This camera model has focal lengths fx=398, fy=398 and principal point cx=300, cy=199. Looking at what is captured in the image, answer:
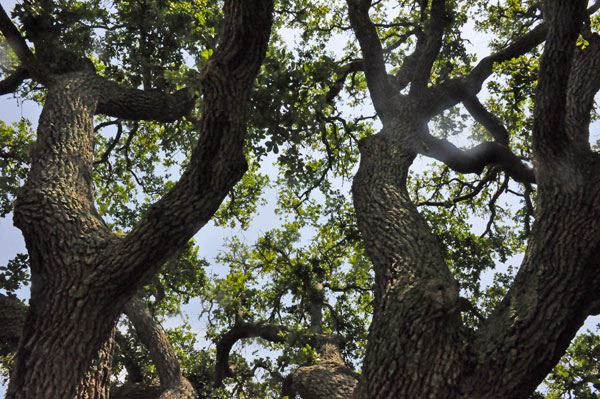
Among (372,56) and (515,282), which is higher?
(372,56)

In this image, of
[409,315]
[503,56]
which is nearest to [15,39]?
[409,315]

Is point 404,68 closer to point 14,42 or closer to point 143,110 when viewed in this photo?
point 143,110

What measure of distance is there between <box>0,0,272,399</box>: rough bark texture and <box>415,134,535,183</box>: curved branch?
3.63m

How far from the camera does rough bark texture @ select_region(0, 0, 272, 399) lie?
3.42 metres

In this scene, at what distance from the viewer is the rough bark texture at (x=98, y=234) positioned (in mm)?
3420

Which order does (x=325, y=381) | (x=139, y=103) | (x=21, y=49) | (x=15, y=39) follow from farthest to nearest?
(x=139, y=103) → (x=21, y=49) → (x=15, y=39) → (x=325, y=381)

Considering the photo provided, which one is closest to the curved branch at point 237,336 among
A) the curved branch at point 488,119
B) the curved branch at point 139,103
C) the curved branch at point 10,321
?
the curved branch at point 10,321

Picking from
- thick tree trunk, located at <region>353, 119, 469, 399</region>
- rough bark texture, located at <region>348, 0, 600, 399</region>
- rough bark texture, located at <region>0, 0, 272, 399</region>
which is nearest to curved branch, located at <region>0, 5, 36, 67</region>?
rough bark texture, located at <region>0, 0, 272, 399</region>

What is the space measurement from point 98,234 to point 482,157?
5.67 metres

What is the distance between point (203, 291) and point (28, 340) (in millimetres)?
6990

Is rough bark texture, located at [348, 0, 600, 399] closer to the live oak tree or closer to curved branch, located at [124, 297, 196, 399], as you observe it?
the live oak tree

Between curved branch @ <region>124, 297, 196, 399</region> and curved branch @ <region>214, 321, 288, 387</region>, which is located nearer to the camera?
curved branch @ <region>124, 297, 196, 399</region>

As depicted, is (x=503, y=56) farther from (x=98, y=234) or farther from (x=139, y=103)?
(x=98, y=234)

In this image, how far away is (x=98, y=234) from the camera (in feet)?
12.9
